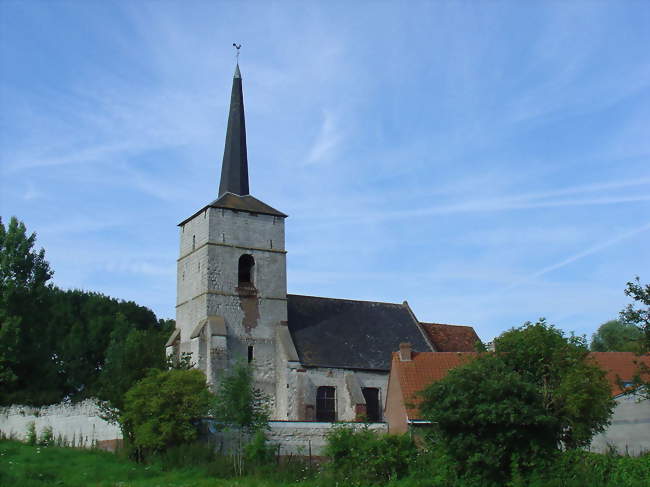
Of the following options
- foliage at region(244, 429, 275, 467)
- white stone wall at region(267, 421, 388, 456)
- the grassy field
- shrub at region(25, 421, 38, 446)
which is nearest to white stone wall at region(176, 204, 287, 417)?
white stone wall at region(267, 421, 388, 456)

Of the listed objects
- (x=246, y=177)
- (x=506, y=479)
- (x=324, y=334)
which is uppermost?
(x=246, y=177)

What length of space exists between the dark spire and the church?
62 millimetres

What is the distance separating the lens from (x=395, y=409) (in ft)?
97.8

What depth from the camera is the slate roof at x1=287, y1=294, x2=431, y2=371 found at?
3541 centimetres

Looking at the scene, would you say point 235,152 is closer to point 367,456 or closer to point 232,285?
point 232,285

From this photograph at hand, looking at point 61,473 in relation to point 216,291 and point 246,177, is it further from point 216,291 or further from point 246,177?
point 246,177

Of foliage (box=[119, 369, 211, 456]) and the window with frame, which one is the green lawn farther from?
the window with frame

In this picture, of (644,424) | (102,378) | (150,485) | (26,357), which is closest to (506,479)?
(150,485)

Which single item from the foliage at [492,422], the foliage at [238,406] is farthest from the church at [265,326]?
the foliage at [492,422]

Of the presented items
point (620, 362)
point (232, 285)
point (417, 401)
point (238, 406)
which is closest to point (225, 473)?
point (238, 406)

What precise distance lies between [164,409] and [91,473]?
142 inches

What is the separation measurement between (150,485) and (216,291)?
14.5 meters

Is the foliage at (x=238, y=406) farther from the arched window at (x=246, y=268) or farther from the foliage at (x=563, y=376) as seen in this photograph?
the arched window at (x=246, y=268)

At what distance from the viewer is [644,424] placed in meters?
28.5
